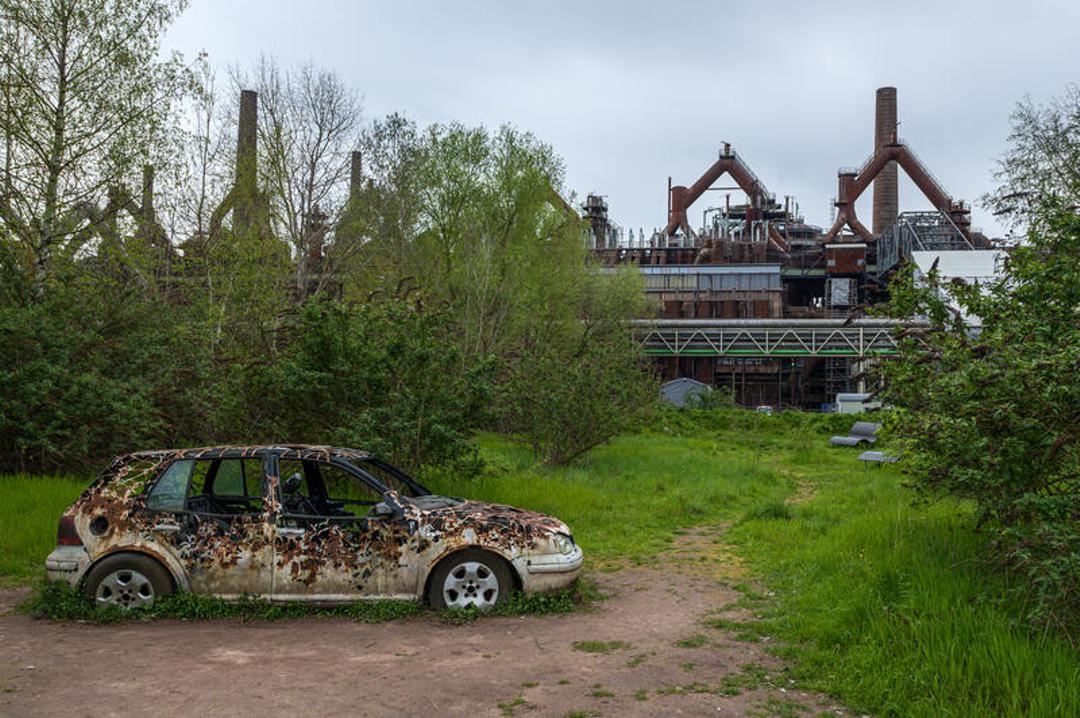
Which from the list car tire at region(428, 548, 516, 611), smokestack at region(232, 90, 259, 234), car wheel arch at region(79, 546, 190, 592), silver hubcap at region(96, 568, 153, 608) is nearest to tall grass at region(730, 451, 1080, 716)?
car tire at region(428, 548, 516, 611)

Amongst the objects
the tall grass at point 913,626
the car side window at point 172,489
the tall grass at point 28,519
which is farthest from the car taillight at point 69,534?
the tall grass at point 913,626

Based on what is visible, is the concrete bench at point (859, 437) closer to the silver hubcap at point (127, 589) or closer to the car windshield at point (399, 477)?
the car windshield at point (399, 477)

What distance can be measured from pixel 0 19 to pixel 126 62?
253 cm

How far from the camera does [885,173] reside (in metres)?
62.6

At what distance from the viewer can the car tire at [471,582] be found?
7191 millimetres

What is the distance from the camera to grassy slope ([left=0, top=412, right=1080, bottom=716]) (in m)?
5.01

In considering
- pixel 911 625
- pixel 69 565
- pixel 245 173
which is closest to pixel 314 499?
pixel 69 565

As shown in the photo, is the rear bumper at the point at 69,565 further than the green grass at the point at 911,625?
Yes

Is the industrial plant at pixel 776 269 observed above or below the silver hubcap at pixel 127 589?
above

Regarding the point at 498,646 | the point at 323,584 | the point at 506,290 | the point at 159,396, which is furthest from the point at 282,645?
the point at 506,290

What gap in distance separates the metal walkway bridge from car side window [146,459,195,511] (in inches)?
1720

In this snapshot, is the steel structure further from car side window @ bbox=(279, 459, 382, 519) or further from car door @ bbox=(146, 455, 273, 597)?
car door @ bbox=(146, 455, 273, 597)

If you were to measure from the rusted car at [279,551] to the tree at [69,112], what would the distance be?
11067mm

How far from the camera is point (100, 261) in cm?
1883
